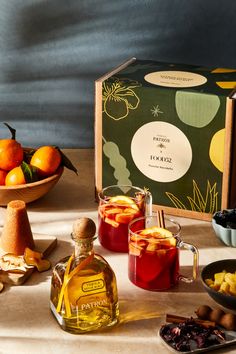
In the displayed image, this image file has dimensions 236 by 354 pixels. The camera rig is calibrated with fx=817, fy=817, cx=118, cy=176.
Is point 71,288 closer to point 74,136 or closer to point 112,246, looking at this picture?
point 112,246

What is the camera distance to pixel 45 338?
1.45 meters

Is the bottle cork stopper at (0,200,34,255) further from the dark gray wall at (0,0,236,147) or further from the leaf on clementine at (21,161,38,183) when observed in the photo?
the dark gray wall at (0,0,236,147)

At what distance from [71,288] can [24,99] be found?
1.00m

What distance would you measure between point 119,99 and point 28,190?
30 centimetres

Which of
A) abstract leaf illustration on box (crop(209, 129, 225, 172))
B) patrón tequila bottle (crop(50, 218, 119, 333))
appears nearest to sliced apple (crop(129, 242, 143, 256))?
patrón tequila bottle (crop(50, 218, 119, 333))

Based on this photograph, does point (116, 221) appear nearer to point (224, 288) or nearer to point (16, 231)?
point (16, 231)

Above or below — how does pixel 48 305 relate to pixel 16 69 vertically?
below

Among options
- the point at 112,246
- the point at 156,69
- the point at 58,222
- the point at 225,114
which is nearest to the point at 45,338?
the point at 112,246

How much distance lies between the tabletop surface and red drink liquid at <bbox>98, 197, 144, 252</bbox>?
2 cm

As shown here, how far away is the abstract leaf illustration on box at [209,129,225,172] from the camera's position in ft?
5.96

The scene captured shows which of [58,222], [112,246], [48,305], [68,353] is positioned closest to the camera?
[68,353]

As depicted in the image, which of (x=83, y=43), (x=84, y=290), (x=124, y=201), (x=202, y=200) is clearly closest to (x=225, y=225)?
(x=202, y=200)

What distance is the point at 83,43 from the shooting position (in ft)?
7.50

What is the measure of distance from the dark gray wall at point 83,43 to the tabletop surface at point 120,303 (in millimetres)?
462
